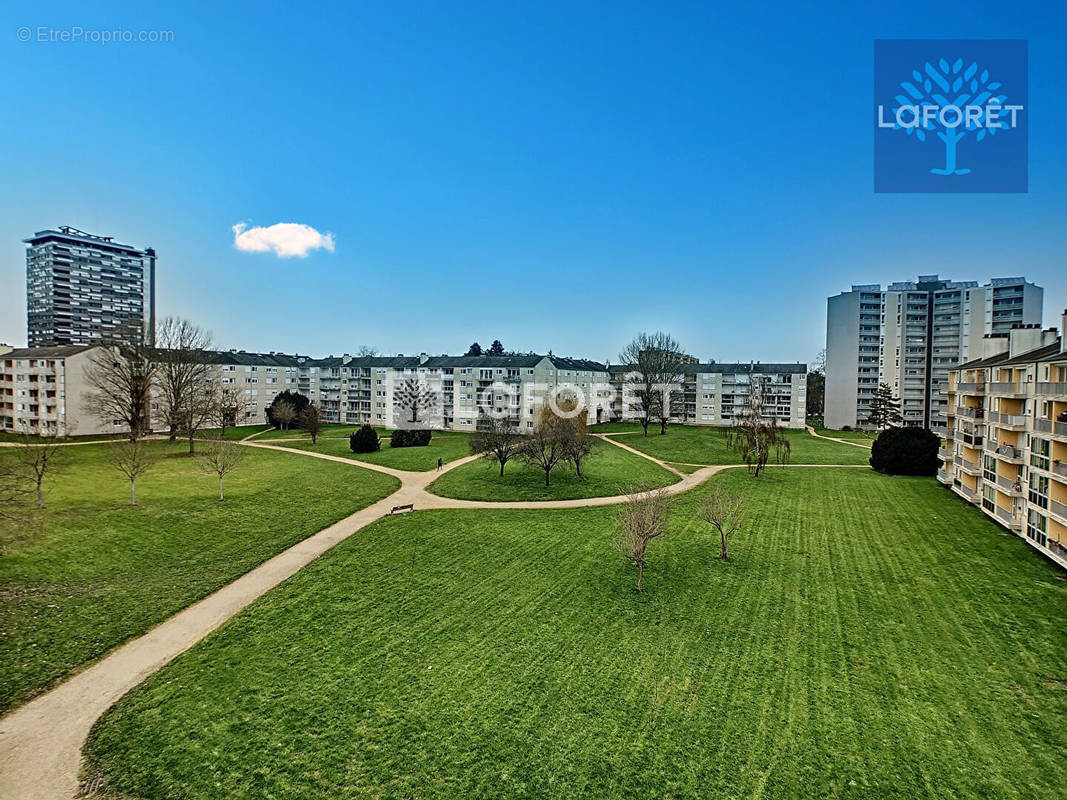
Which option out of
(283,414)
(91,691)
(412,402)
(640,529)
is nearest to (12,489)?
(91,691)

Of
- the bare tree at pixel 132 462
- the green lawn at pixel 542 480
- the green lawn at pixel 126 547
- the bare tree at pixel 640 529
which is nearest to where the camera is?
the green lawn at pixel 126 547

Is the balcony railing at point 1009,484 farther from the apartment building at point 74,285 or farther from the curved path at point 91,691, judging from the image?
the apartment building at point 74,285

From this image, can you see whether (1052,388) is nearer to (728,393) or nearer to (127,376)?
(728,393)

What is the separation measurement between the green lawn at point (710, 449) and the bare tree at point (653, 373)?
11.3 ft

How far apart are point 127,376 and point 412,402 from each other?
1259 inches

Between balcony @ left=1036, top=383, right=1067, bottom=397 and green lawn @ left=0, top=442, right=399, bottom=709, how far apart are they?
35.4 meters

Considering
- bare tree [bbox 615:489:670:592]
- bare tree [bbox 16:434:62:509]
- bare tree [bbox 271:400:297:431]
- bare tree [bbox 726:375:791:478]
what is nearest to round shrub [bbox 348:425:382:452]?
bare tree [bbox 271:400:297:431]

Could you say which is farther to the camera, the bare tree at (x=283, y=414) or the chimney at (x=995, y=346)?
the bare tree at (x=283, y=414)

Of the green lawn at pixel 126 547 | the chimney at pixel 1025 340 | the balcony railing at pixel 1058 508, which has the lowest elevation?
the green lawn at pixel 126 547

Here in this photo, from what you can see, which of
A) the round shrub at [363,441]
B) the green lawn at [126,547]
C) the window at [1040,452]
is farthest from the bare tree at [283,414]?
the window at [1040,452]

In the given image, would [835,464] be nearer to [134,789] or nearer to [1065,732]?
[1065,732]

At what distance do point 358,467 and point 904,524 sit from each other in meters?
38.5

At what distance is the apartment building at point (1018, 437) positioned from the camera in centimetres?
2321

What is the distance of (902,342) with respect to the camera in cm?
8244
